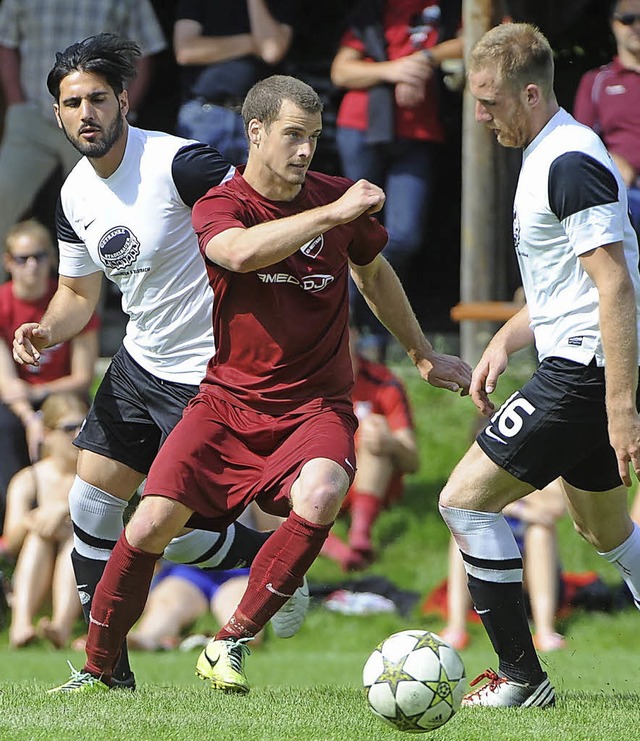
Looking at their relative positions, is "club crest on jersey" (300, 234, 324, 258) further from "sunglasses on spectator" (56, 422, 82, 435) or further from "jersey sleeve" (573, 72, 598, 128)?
"sunglasses on spectator" (56, 422, 82, 435)

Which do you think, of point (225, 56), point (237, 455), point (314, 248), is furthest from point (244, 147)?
point (237, 455)

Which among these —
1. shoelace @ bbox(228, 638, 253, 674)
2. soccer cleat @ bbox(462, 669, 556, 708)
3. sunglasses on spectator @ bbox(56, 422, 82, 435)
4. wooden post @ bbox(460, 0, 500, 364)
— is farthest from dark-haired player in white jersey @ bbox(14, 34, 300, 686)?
wooden post @ bbox(460, 0, 500, 364)

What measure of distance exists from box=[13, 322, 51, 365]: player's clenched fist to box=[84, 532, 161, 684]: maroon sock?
2.90ft

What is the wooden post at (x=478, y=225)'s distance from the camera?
10.5 meters

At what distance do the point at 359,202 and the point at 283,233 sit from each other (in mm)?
309

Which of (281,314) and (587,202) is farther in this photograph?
(281,314)

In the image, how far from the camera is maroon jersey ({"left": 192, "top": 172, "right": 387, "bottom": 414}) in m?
5.37

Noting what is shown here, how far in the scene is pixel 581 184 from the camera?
4855 millimetres

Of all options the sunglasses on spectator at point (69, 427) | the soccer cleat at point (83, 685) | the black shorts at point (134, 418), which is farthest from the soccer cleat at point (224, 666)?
the sunglasses on spectator at point (69, 427)

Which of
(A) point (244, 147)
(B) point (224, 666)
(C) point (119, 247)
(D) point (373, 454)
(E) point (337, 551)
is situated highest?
(A) point (244, 147)

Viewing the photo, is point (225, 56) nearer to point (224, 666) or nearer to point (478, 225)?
point (478, 225)

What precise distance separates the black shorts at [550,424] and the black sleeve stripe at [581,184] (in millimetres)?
615

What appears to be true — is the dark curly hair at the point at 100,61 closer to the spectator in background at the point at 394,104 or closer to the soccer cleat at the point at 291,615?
the soccer cleat at the point at 291,615

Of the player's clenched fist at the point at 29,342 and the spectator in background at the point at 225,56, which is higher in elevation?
the spectator in background at the point at 225,56
